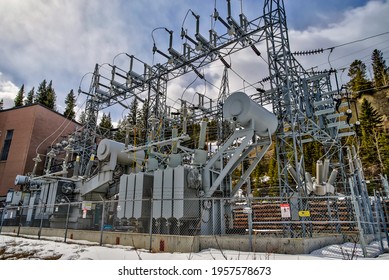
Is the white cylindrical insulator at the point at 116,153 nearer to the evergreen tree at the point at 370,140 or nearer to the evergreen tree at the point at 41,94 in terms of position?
the evergreen tree at the point at 370,140

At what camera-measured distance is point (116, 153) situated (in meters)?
12.7

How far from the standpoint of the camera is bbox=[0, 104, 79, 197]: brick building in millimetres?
23656

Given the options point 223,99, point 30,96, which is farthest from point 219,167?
point 30,96

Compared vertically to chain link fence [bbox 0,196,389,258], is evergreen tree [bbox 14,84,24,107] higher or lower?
higher

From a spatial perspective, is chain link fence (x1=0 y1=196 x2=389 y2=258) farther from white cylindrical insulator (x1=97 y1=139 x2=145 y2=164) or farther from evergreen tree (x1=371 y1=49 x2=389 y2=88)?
evergreen tree (x1=371 y1=49 x2=389 y2=88)

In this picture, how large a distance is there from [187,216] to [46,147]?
2177 cm

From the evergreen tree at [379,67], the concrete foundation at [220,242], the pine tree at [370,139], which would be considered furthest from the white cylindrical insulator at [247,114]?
the pine tree at [370,139]

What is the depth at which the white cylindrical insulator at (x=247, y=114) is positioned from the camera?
948 centimetres

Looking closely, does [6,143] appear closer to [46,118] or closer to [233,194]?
[46,118]

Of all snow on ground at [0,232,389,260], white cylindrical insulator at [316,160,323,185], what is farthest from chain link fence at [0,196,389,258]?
white cylindrical insulator at [316,160,323,185]

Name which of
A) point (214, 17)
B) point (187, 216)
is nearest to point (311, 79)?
point (214, 17)

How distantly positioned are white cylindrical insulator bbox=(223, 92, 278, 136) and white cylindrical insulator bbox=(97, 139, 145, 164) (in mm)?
5211

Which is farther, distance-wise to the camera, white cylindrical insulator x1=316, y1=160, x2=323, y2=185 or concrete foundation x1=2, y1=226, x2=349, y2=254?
white cylindrical insulator x1=316, y1=160, x2=323, y2=185

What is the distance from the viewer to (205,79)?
18.0 meters
